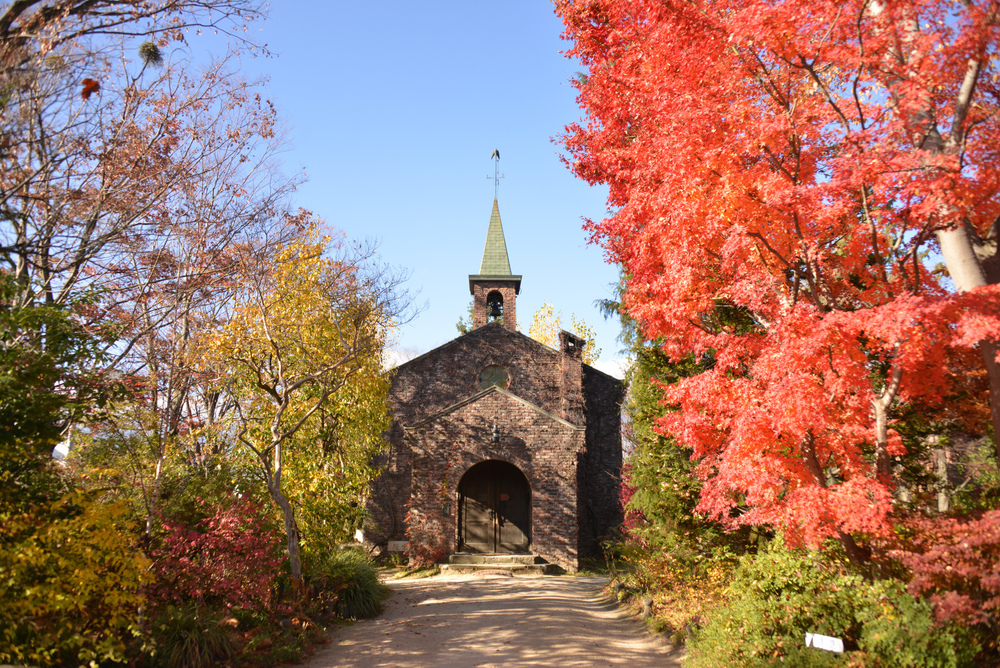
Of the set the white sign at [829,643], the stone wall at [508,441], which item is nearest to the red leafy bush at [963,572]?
the white sign at [829,643]

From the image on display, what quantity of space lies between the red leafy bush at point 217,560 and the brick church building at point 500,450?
709 centimetres

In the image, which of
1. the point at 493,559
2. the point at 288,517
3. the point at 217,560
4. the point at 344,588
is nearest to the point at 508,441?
the point at 493,559

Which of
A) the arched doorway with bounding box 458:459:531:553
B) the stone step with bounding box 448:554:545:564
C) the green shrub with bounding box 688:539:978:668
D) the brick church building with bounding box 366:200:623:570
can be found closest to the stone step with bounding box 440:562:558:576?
the stone step with bounding box 448:554:545:564

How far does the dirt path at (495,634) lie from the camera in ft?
27.2

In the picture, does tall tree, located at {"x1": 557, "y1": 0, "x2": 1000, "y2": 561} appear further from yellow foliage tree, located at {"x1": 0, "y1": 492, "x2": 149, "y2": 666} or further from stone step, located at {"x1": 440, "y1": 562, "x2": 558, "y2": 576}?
stone step, located at {"x1": 440, "y1": 562, "x2": 558, "y2": 576}

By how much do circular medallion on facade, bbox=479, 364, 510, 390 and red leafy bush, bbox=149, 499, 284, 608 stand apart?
13.7m

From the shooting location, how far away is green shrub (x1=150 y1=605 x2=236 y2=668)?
22.9ft

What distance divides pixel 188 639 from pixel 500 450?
1178 cm

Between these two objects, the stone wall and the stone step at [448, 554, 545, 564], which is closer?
the stone step at [448, 554, 545, 564]

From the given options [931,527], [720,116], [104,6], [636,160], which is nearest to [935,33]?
[720,116]

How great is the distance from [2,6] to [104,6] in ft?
3.95

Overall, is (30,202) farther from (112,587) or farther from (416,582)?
(416,582)

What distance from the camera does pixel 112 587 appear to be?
20.9ft

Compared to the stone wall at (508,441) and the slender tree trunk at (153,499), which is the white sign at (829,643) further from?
the stone wall at (508,441)
